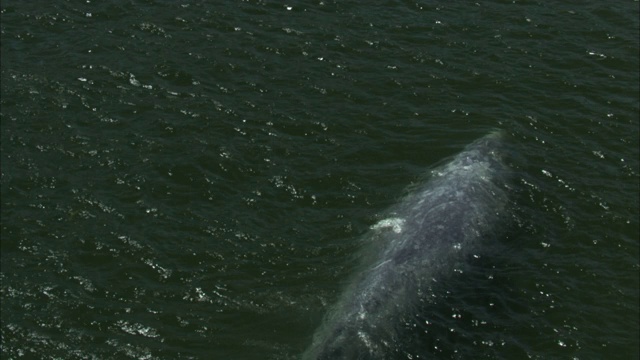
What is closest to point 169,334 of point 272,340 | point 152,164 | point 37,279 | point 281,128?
point 272,340

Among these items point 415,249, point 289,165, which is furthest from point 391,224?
point 289,165

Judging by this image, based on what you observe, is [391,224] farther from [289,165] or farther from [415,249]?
[289,165]

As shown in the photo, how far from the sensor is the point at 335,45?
2773cm

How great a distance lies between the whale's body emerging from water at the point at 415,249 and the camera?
17.7m

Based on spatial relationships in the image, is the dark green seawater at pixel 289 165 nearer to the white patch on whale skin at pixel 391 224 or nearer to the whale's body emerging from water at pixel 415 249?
the white patch on whale skin at pixel 391 224

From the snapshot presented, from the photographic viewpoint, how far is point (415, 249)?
782 inches

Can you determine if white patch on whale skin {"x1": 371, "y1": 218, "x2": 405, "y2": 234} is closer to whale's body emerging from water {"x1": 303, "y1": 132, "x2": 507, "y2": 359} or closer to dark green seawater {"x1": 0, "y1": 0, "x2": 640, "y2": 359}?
whale's body emerging from water {"x1": 303, "y1": 132, "x2": 507, "y2": 359}

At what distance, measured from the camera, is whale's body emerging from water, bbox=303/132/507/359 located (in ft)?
58.2

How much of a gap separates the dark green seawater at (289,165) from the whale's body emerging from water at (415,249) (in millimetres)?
447

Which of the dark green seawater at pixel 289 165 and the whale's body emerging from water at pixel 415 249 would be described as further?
the dark green seawater at pixel 289 165

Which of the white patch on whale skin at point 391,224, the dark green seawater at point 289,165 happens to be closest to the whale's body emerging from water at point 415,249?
the white patch on whale skin at point 391,224

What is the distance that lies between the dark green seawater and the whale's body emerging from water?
1.47 feet

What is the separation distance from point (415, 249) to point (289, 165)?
4732 millimetres

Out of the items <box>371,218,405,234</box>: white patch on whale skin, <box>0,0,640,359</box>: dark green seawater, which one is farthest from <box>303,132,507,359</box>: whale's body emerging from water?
<box>0,0,640,359</box>: dark green seawater
